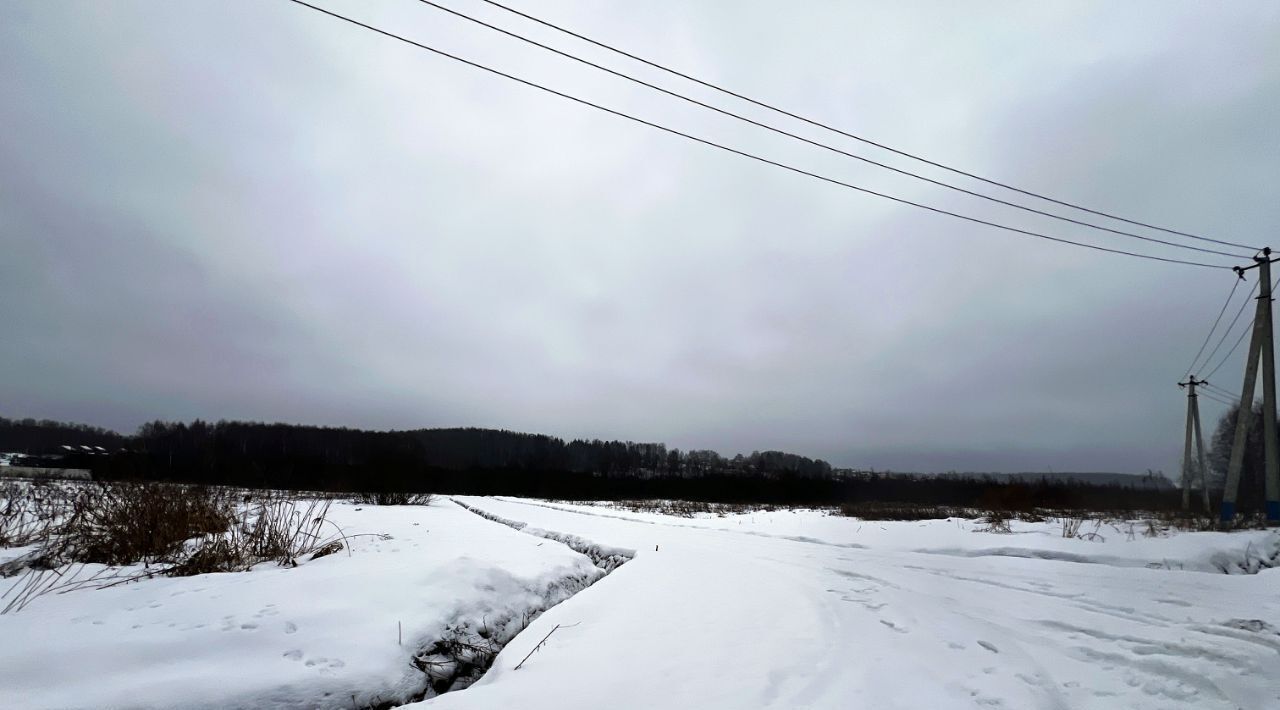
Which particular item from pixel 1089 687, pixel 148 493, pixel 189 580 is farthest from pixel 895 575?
pixel 148 493

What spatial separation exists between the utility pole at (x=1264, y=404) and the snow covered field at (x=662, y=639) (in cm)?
987

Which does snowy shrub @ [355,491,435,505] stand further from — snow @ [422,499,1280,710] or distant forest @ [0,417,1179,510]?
snow @ [422,499,1280,710]

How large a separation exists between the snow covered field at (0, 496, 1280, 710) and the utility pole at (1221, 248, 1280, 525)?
Result: 32.4ft

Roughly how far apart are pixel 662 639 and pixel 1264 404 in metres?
17.0

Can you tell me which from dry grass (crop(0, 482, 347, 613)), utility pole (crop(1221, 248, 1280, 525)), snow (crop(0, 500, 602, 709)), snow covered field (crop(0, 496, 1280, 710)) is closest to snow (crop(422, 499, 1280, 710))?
snow covered field (crop(0, 496, 1280, 710))

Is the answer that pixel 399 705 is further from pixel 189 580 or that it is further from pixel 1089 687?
pixel 1089 687

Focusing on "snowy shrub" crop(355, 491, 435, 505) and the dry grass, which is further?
"snowy shrub" crop(355, 491, 435, 505)

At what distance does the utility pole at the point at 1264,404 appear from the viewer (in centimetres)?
1244

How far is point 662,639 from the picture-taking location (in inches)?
142

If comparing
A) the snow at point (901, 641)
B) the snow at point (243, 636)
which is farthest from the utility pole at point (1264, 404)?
the snow at point (243, 636)

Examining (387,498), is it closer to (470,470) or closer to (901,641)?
(901,641)

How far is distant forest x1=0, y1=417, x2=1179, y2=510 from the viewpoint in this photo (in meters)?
9.95

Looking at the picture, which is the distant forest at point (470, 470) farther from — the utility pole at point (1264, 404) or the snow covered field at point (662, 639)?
the utility pole at point (1264, 404)

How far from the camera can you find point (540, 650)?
3.43 metres
